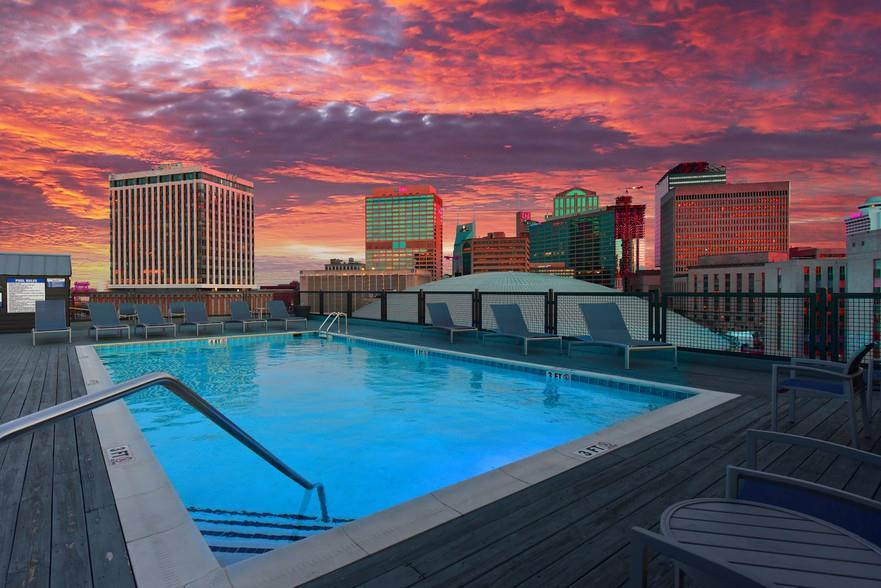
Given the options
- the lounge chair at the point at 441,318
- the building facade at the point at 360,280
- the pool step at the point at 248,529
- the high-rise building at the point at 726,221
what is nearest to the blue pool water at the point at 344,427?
the pool step at the point at 248,529

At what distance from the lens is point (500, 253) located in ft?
644

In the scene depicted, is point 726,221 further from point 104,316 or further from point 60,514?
point 60,514

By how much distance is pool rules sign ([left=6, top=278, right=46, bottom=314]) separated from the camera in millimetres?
11742

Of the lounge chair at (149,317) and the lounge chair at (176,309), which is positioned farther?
the lounge chair at (176,309)

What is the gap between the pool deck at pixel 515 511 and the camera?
5.93 feet

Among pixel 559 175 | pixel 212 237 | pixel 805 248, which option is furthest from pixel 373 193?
pixel 805 248

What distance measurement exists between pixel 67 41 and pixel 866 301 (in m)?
20.4

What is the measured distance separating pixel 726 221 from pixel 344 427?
170187mm

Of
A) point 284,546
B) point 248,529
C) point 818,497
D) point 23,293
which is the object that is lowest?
point 248,529

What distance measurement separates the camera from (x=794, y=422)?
402 cm

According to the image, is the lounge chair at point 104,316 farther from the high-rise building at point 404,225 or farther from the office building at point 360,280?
the high-rise building at point 404,225

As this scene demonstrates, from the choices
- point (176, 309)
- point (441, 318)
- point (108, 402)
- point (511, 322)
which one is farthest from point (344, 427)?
point (176, 309)

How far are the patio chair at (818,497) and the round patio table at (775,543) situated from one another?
0.21ft

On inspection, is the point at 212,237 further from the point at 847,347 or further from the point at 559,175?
the point at 847,347
